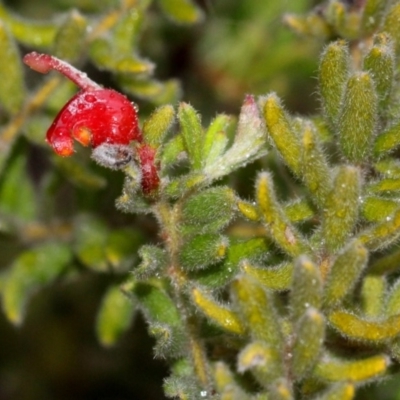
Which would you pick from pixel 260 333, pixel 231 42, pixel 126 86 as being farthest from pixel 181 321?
pixel 231 42

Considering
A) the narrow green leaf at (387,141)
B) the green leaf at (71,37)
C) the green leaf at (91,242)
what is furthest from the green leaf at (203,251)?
the green leaf at (71,37)

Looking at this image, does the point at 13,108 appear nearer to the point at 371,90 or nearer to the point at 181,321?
the point at 181,321

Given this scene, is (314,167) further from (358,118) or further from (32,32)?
(32,32)

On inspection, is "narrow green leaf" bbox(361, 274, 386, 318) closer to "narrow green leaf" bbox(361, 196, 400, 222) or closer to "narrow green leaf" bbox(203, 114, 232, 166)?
"narrow green leaf" bbox(361, 196, 400, 222)

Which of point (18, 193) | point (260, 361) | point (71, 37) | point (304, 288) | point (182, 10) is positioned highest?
point (182, 10)

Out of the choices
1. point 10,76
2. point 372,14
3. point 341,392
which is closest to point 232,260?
point 341,392

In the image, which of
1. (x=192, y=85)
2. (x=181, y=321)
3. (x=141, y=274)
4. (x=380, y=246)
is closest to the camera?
(x=380, y=246)

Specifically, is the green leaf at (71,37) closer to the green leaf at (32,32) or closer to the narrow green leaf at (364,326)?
the green leaf at (32,32)

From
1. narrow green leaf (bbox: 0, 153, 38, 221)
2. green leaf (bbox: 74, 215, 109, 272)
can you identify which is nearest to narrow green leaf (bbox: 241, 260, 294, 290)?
green leaf (bbox: 74, 215, 109, 272)
